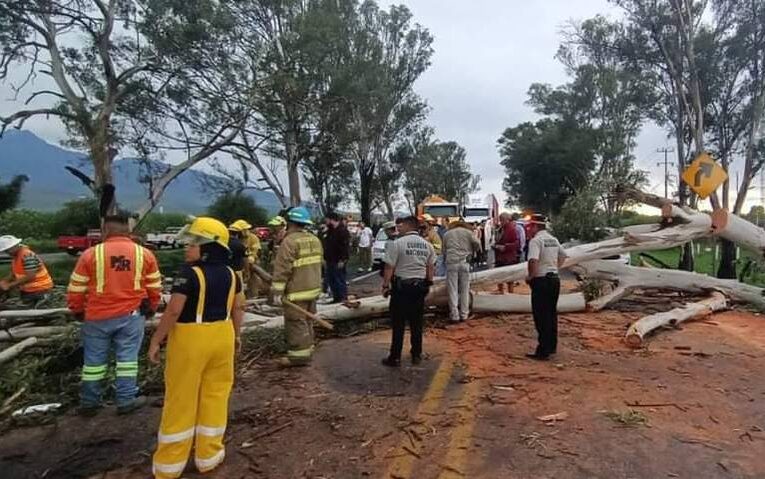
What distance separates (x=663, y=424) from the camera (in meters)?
4.44

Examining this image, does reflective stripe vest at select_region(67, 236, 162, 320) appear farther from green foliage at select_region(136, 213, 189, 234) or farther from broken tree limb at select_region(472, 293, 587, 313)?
green foliage at select_region(136, 213, 189, 234)

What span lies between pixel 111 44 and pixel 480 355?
15.1 metres

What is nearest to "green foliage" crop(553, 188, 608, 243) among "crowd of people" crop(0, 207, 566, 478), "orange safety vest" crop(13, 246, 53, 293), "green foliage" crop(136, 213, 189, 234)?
"crowd of people" crop(0, 207, 566, 478)

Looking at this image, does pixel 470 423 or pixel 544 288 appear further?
pixel 544 288

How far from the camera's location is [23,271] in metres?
6.24

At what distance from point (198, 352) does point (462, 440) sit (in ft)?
6.38

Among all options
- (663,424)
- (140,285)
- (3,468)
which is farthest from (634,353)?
(3,468)

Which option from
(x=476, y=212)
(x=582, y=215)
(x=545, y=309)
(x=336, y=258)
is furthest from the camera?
(x=476, y=212)

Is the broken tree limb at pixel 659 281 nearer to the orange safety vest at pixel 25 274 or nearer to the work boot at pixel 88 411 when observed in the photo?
the work boot at pixel 88 411

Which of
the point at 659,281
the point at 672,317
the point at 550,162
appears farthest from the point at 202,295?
the point at 550,162

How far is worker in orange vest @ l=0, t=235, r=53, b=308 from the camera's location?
6.08 meters

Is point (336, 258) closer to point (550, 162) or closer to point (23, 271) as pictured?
point (23, 271)

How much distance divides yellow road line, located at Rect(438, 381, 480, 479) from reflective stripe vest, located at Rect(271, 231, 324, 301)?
1.98 meters

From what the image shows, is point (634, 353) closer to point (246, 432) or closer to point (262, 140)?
point (246, 432)
